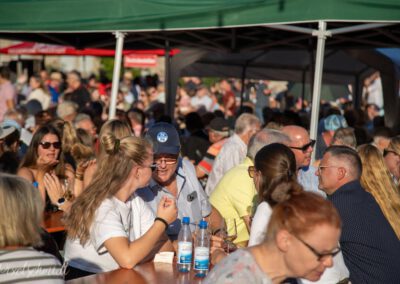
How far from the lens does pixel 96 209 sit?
4.43 m

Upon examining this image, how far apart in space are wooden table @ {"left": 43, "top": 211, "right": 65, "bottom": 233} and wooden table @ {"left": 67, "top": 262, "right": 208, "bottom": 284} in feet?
4.83

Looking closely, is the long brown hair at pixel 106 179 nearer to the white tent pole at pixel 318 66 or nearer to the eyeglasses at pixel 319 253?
the eyeglasses at pixel 319 253

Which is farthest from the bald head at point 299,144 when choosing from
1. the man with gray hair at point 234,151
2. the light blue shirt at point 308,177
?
the man with gray hair at point 234,151

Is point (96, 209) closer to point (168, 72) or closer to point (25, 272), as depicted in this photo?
point (25, 272)

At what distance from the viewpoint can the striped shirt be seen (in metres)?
3.30

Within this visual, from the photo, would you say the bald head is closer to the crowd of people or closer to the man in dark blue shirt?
the crowd of people

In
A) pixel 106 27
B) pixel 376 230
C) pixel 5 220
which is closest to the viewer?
pixel 5 220

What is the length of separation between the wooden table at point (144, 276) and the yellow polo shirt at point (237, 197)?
5.08 ft

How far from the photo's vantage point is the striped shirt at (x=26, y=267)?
3301 mm

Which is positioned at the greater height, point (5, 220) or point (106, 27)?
point (106, 27)

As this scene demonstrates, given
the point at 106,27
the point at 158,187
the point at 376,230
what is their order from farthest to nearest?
the point at 106,27 < the point at 158,187 < the point at 376,230

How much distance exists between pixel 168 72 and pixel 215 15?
5796 millimetres

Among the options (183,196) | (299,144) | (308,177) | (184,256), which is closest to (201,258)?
(184,256)

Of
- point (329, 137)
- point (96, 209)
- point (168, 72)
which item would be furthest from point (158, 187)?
point (168, 72)
